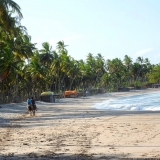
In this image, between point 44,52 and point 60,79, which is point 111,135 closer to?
point 44,52

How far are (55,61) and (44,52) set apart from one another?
124 inches

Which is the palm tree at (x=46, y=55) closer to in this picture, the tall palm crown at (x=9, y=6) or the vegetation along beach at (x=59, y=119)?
the vegetation along beach at (x=59, y=119)

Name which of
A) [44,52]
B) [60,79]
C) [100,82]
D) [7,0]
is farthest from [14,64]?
[100,82]

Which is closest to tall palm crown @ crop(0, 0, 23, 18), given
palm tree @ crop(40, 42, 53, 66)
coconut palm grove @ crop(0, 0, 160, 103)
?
coconut palm grove @ crop(0, 0, 160, 103)

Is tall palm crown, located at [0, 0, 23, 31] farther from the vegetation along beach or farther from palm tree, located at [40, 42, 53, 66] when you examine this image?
palm tree, located at [40, 42, 53, 66]

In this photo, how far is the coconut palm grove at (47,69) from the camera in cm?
2953

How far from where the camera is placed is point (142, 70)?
13338 cm

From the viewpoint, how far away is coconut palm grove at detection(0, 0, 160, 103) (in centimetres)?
2953

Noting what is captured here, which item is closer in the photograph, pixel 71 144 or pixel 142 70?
A: pixel 71 144

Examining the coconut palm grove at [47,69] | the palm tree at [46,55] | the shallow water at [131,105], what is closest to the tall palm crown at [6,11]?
the coconut palm grove at [47,69]

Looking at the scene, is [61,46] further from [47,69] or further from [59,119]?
[59,119]

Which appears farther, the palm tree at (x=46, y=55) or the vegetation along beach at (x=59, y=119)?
the palm tree at (x=46, y=55)

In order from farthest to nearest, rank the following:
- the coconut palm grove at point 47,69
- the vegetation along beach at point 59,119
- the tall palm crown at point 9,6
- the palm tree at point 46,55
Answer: the palm tree at point 46,55 < the coconut palm grove at point 47,69 < the tall palm crown at point 9,6 < the vegetation along beach at point 59,119

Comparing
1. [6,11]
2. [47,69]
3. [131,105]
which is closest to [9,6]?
[6,11]
